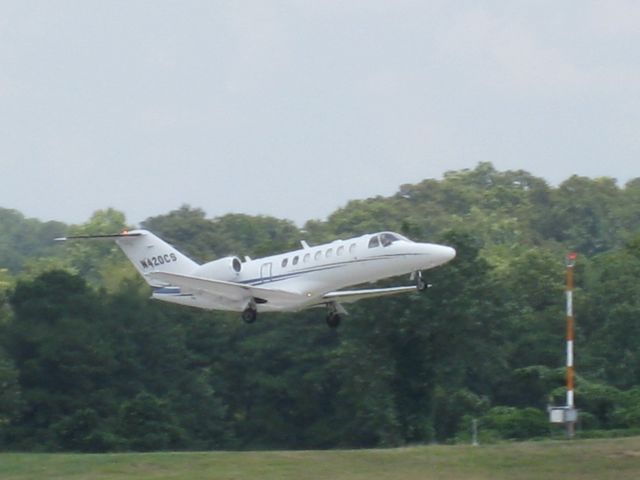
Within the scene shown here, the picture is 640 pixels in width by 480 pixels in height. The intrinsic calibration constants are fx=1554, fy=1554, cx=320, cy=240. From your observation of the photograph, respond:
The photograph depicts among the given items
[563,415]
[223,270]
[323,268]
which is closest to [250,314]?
[223,270]

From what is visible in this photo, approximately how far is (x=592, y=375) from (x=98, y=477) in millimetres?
31216

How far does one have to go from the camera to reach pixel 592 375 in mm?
52094

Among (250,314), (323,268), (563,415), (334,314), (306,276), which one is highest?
(323,268)

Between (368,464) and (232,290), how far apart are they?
13.0 meters

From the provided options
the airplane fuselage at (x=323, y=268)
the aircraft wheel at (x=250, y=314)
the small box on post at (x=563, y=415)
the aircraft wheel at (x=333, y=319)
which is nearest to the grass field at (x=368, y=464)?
the small box on post at (x=563, y=415)

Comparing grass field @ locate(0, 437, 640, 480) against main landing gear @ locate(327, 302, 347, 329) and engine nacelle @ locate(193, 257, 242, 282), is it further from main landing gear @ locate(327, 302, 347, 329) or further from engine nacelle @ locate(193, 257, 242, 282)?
engine nacelle @ locate(193, 257, 242, 282)

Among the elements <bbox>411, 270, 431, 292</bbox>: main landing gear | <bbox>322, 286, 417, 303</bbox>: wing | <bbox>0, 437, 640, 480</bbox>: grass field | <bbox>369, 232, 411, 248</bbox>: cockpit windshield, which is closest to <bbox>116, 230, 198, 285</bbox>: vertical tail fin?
<bbox>322, 286, 417, 303</bbox>: wing

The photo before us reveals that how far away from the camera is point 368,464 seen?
2439 centimetres

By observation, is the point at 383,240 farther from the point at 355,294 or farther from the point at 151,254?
the point at 151,254

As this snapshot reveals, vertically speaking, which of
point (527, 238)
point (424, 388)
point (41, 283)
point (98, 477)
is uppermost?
point (527, 238)

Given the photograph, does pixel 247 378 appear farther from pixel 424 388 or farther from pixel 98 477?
pixel 98 477

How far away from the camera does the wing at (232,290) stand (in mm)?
36281

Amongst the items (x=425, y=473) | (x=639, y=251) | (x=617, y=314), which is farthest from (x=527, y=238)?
(x=425, y=473)

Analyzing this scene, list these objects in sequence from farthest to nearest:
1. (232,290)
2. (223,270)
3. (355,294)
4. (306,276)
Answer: (223,270) → (232,290) → (355,294) → (306,276)
